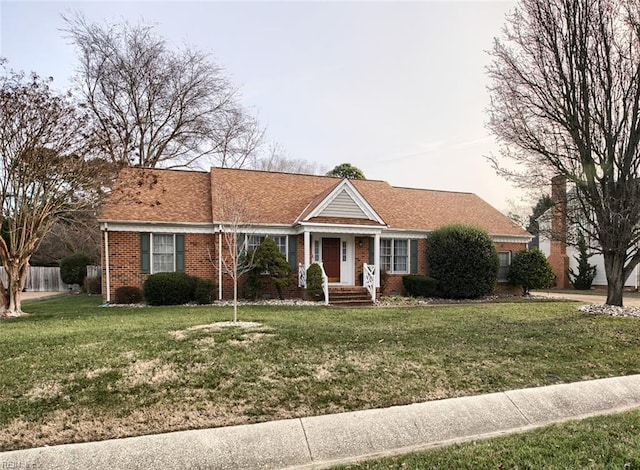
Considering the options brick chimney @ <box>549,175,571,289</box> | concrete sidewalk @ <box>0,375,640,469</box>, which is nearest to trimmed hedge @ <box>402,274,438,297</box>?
brick chimney @ <box>549,175,571,289</box>

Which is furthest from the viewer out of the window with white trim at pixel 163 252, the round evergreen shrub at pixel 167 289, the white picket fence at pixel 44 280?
the white picket fence at pixel 44 280

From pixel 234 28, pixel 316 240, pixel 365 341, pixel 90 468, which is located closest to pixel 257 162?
pixel 316 240

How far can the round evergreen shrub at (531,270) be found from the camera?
65.1 feet

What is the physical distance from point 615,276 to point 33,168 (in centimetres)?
1842

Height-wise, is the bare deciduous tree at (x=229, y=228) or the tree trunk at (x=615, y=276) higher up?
the bare deciduous tree at (x=229, y=228)

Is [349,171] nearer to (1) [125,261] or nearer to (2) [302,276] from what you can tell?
(2) [302,276]

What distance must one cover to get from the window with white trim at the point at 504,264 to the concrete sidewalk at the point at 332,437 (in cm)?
1542

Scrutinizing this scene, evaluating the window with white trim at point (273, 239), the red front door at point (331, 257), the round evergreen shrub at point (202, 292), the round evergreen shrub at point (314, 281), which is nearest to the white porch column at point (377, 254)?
the red front door at point (331, 257)

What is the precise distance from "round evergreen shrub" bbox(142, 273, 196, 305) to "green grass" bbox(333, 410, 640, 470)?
12.0 meters

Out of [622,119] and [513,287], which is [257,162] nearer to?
[513,287]

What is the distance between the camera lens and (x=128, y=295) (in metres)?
15.4

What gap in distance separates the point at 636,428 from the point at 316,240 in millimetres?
13754

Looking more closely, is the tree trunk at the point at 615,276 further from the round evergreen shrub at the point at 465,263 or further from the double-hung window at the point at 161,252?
the double-hung window at the point at 161,252

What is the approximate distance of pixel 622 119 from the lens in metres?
12.6
